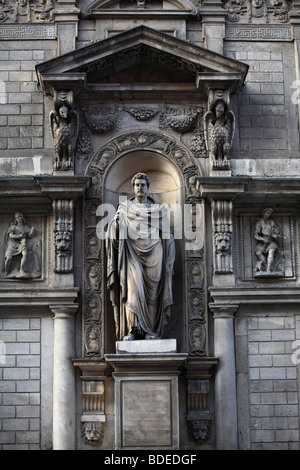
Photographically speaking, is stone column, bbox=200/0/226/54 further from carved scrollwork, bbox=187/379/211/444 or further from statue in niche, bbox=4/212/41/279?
carved scrollwork, bbox=187/379/211/444

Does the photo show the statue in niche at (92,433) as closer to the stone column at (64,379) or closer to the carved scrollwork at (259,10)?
the stone column at (64,379)

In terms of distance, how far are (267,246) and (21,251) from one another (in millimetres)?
3724

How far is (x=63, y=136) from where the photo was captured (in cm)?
1444

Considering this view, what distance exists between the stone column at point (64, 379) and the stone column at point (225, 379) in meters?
2.08

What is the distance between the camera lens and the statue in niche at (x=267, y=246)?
47.0ft

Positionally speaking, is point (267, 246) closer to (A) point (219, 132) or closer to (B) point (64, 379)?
(A) point (219, 132)

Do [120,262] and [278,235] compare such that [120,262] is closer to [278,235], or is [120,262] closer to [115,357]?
[115,357]

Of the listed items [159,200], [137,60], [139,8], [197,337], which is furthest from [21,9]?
[197,337]

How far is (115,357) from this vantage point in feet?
43.6

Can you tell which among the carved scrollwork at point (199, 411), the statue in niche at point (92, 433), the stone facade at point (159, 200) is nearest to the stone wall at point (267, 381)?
the stone facade at point (159, 200)

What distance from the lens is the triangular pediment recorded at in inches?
571

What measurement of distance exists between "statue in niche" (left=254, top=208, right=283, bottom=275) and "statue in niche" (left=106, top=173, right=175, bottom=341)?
1.34 metres

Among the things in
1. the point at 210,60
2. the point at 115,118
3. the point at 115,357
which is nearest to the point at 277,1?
the point at 210,60
